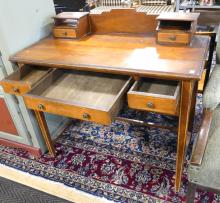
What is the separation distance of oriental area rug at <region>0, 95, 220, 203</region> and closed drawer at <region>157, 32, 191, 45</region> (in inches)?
29.4

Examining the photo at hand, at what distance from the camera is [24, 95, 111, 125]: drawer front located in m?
1.12

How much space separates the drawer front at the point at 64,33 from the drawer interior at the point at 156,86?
0.56 m

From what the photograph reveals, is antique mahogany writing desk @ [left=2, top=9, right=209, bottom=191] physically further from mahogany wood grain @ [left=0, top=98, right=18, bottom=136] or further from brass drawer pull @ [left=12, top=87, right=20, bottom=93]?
mahogany wood grain @ [left=0, top=98, right=18, bottom=136]

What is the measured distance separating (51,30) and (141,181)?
116 cm

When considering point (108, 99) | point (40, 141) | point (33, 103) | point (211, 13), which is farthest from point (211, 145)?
point (211, 13)

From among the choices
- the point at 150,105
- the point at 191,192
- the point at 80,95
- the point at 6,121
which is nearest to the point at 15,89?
the point at 80,95

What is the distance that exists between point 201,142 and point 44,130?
0.98 meters

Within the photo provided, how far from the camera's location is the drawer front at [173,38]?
129 centimetres

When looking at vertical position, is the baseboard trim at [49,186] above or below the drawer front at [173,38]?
below

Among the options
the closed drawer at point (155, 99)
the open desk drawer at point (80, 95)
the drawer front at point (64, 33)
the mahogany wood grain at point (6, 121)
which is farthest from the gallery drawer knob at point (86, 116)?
the mahogany wood grain at point (6, 121)

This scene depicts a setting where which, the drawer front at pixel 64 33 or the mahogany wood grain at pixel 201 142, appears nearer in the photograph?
the mahogany wood grain at pixel 201 142

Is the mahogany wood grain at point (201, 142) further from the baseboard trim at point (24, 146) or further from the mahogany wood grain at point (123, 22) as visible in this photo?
the baseboard trim at point (24, 146)

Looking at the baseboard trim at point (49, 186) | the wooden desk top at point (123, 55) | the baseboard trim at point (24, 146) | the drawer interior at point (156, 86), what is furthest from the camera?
the baseboard trim at point (24, 146)

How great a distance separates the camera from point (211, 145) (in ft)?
3.47
